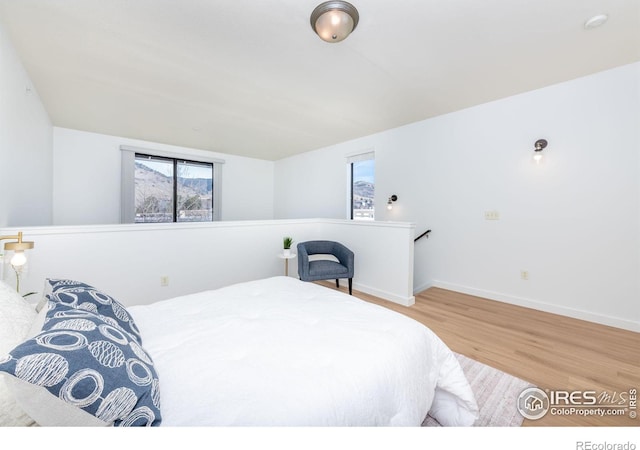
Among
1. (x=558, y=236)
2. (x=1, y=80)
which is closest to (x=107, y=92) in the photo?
(x=1, y=80)

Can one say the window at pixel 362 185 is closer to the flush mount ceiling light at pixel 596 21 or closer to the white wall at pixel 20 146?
the flush mount ceiling light at pixel 596 21

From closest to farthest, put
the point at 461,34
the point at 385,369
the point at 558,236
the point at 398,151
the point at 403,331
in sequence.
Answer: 1. the point at 385,369
2. the point at 403,331
3. the point at 461,34
4. the point at 558,236
5. the point at 398,151

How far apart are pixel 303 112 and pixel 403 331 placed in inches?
121

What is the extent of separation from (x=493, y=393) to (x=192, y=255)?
3173 mm

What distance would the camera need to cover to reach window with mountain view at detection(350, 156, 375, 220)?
461cm

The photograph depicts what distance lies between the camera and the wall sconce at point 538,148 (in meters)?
2.78

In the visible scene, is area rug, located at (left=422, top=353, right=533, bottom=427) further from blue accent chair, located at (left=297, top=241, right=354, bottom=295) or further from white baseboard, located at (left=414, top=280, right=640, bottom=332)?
white baseboard, located at (left=414, top=280, right=640, bottom=332)

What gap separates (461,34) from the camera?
192cm

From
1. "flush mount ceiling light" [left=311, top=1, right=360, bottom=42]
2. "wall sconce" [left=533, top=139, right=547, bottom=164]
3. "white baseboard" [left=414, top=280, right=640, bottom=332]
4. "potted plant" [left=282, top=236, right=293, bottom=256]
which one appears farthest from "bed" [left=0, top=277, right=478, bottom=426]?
"wall sconce" [left=533, top=139, right=547, bottom=164]

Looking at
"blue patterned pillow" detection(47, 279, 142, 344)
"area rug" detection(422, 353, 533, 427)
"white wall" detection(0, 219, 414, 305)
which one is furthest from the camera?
"white wall" detection(0, 219, 414, 305)

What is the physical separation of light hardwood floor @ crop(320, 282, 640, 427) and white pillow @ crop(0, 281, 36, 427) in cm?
213

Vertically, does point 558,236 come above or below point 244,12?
below

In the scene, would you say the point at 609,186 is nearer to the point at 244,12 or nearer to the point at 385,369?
the point at 385,369

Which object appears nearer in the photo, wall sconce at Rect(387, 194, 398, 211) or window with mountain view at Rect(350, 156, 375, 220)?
wall sconce at Rect(387, 194, 398, 211)
